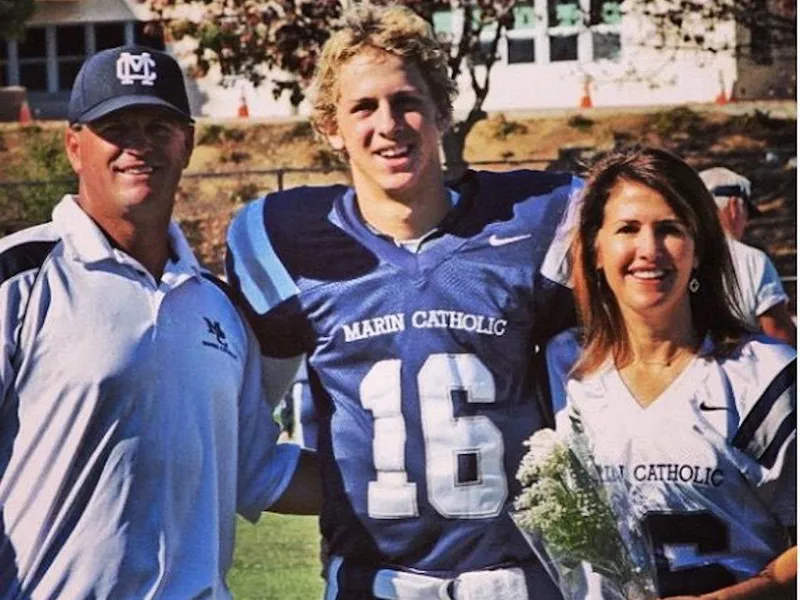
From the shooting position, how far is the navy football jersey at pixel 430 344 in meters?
2.11

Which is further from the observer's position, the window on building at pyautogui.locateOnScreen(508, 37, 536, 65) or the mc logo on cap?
the window on building at pyautogui.locateOnScreen(508, 37, 536, 65)

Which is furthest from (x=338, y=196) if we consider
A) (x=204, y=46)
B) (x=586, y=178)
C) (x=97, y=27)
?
(x=204, y=46)

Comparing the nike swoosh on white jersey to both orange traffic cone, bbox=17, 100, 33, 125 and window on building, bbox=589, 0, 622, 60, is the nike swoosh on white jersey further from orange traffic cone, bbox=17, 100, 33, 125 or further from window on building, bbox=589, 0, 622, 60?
window on building, bbox=589, 0, 622, 60

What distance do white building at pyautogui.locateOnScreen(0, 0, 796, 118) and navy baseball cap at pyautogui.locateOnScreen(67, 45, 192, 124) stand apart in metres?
0.79

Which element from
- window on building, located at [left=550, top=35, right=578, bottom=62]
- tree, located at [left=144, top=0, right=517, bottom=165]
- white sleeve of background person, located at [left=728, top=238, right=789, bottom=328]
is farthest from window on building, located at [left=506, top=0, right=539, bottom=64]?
white sleeve of background person, located at [left=728, top=238, right=789, bottom=328]

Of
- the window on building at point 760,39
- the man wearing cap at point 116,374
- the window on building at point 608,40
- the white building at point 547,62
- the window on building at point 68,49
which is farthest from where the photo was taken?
the window on building at point 608,40

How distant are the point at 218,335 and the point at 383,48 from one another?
1.21 feet

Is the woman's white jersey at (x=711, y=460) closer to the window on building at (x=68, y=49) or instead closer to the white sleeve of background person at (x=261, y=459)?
the white sleeve of background person at (x=261, y=459)

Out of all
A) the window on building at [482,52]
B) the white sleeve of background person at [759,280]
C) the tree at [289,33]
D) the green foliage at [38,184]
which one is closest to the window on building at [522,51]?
the tree at [289,33]

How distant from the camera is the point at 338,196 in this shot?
85.7 inches

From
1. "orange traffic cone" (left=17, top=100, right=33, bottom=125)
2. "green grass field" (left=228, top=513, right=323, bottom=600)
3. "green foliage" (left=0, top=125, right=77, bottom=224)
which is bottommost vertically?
"green grass field" (left=228, top=513, right=323, bottom=600)

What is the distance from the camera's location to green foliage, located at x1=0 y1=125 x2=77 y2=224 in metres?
3.10

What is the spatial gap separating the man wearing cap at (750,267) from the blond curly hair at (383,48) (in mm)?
849

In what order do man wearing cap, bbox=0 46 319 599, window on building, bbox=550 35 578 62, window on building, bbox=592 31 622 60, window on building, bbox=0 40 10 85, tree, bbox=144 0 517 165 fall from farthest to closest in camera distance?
window on building, bbox=592 31 622 60, window on building, bbox=550 35 578 62, window on building, bbox=0 40 10 85, tree, bbox=144 0 517 165, man wearing cap, bbox=0 46 319 599
